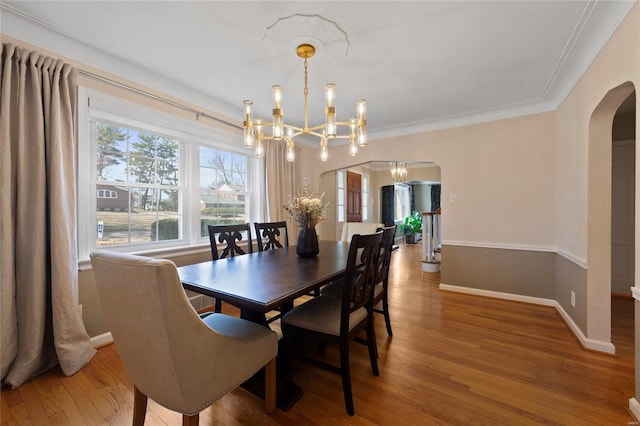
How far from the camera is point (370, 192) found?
8016mm

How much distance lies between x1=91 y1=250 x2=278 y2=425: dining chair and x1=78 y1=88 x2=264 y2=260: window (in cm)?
152

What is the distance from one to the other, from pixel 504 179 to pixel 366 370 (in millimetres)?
2881

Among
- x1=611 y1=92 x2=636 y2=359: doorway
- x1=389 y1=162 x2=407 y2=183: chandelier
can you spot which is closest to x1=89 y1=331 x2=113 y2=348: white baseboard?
x1=611 y1=92 x2=636 y2=359: doorway

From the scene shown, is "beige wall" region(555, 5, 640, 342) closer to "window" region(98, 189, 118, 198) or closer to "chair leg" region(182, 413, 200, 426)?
"chair leg" region(182, 413, 200, 426)

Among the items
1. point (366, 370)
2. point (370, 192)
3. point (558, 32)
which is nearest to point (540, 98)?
point (558, 32)

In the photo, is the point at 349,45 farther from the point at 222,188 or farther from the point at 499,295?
the point at 499,295

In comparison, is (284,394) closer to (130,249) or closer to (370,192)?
(130,249)

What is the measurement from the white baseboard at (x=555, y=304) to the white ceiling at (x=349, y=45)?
2239mm

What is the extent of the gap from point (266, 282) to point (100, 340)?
1.80m

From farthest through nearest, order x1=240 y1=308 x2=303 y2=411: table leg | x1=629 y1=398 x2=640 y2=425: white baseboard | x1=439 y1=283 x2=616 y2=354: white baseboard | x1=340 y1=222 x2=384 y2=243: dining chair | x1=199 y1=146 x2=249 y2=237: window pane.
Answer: x1=340 y1=222 x2=384 y2=243: dining chair, x1=199 y1=146 x2=249 y2=237: window pane, x1=439 y1=283 x2=616 y2=354: white baseboard, x1=240 y1=308 x2=303 y2=411: table leg, x1=629 y1=398 x2=640 y2=425: white baseboard

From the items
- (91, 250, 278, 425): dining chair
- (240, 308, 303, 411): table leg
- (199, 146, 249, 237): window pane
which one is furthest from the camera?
(199, 146, 249, 237): window pane

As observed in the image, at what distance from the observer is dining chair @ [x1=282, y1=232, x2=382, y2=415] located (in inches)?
60.1

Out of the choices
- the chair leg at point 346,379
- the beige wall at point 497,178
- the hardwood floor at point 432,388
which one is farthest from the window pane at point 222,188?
the beige wall at point 497,178

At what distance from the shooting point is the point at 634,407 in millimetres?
1479
